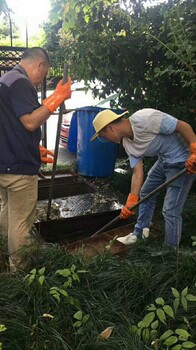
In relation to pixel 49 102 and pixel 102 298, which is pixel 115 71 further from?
pixel 102 298

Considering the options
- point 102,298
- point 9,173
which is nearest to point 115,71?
point 9,173

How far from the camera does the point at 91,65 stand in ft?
15.5

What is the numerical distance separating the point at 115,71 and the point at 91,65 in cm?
36

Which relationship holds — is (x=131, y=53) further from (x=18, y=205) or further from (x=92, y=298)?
(x=92, y=298)

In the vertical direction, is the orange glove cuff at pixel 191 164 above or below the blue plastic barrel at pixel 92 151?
above

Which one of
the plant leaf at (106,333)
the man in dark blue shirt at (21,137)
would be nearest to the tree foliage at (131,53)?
the man in dark blue shirt at (21,137)

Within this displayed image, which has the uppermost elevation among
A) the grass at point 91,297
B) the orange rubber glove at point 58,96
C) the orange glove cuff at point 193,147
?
the orange rubber glove at point 58,96

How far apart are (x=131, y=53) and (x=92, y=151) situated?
1744 millimetres

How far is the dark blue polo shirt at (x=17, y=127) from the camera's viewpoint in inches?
107

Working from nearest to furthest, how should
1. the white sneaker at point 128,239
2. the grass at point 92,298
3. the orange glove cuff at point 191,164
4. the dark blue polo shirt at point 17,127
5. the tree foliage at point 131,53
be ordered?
the grass at point 92,298 < the dark blue polo shirt at point 17,127 < the orange glove cuff at point 191,164 < the white sneaker at point 128,239 < the tree foliage at point 131,53

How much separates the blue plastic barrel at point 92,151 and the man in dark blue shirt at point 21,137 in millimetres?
2522

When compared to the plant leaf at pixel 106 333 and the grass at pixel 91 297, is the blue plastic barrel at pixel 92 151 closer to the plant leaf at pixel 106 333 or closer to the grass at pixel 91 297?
the grass at pixel 91 297

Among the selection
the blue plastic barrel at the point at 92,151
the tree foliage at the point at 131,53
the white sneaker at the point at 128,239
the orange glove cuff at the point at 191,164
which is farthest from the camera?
the blue plastic barrel at the point at 92,151

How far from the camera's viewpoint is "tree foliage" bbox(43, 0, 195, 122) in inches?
158
